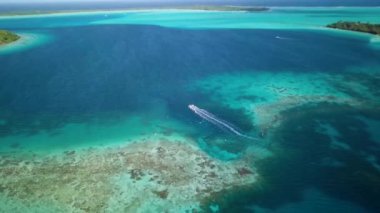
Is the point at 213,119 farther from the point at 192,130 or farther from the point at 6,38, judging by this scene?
the point at 6,38

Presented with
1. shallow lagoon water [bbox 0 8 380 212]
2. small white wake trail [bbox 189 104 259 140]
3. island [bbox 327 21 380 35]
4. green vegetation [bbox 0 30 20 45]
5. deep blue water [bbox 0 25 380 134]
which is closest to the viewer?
shallow lagoon water [bbox 0 8 380 212]

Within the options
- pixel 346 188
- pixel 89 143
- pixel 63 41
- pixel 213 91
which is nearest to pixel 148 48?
pixel 63 41

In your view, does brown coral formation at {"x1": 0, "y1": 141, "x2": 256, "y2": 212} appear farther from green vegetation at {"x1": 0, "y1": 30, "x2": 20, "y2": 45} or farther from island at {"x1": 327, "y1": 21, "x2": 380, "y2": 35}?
island at {"x1": 327, "y1": 21, "x2": 380, "y2": 35}

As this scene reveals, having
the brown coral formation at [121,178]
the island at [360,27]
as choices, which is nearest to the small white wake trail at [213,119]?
the brown coral formation at [121,178]

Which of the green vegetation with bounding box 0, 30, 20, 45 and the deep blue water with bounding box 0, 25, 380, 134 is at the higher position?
the green vegetation with bounding box 0, 30, 20, 45

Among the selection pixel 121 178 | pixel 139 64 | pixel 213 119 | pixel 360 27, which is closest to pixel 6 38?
pixel 139 64

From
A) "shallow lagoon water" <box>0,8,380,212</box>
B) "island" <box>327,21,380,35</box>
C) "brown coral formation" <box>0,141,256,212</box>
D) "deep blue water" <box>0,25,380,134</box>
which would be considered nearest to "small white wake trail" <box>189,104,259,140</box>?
"shallow lagoon water" <box>0,8,380,212</box>
